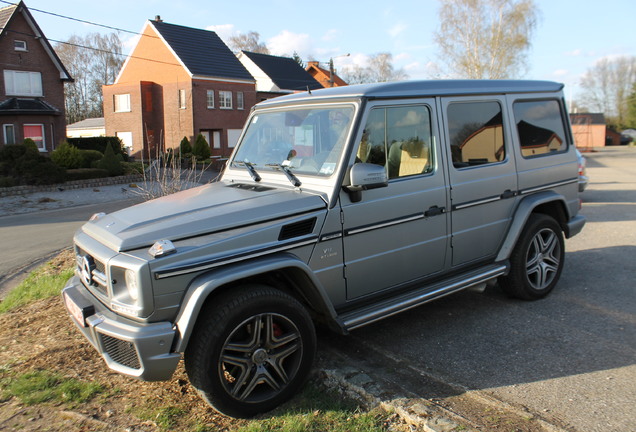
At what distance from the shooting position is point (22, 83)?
3173 centimetres

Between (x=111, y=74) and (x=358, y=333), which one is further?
(x=111, y=74)

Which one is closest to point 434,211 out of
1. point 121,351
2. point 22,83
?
point 121,351

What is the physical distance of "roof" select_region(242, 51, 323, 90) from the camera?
49.7 metres

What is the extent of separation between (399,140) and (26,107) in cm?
3239

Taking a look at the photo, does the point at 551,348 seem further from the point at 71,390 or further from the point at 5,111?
the point at 5,111

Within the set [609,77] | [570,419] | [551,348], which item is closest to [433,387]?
[570,419]

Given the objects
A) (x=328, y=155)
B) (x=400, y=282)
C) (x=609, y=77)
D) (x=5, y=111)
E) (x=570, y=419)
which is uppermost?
(x=609, y=77)

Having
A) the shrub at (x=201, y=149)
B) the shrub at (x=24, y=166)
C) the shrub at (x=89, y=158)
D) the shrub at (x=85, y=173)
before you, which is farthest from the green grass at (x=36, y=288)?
the shrub at (x=201, y=149)

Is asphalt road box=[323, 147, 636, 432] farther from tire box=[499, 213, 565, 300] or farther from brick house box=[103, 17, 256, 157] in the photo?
brick house box=[103, 17, 256, 157]

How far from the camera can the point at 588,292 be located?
5.67 meters

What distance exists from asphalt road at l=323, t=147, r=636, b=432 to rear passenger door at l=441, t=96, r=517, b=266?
27.0 inches

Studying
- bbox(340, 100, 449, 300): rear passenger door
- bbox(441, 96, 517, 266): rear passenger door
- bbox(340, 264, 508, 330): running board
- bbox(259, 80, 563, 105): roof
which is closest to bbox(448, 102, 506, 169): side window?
bbox(441, 96, 517, 266): rear passenger door

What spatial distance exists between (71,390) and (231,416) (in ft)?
4.23

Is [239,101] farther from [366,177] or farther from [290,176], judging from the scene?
[366,177]
